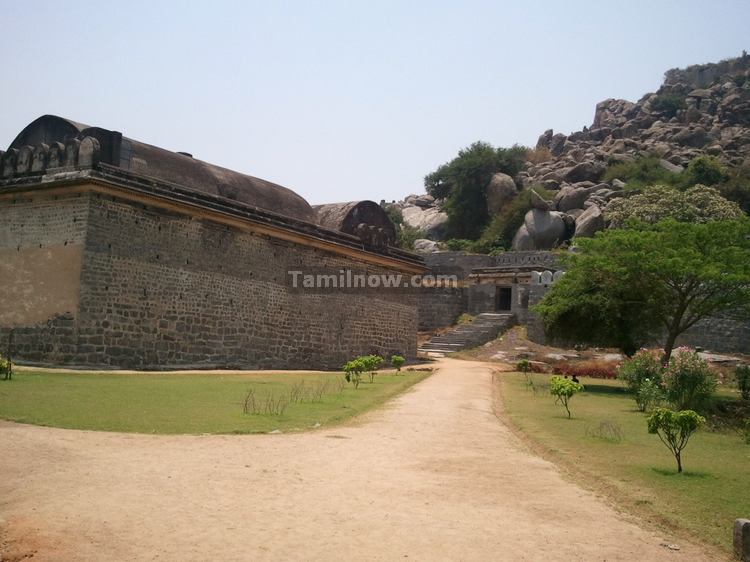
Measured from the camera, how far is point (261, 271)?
19688 millimetres

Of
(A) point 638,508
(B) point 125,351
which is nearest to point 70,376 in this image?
(B) point 125,351

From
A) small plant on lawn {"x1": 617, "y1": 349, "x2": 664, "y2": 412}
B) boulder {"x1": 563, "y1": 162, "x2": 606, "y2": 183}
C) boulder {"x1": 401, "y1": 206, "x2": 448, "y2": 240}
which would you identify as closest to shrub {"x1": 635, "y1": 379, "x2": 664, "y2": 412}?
small plant on lawn {"x1": 617, "y1": 349, "x2": 664, "y2": 412}

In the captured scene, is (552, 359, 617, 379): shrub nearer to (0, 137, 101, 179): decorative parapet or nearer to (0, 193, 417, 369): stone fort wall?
(0, 193, 417, 369): stone fort wall

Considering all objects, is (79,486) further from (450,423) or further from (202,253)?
(202,253)

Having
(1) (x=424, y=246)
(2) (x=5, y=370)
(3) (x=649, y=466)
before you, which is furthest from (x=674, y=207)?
(2) (x=5, y=370)

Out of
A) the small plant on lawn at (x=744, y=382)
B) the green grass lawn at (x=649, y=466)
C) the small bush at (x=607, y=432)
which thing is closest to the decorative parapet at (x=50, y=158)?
the green grass lawn at (x=649, y=466)

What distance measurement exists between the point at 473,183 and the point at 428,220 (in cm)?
691

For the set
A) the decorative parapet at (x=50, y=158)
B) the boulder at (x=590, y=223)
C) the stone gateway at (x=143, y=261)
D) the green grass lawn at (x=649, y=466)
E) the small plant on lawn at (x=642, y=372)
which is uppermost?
the boulder at (x=590, y=223)

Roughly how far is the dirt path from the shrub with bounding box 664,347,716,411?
6.58 metres

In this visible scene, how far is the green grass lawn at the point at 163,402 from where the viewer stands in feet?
28.3

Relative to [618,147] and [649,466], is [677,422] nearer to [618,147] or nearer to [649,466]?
[649,466]

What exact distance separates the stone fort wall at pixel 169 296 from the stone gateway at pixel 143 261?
0.03 m

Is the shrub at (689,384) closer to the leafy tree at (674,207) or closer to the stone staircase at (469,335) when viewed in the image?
the stone staircase at (469,335)

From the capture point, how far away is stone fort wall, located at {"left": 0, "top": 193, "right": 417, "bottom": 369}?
1512 cm
